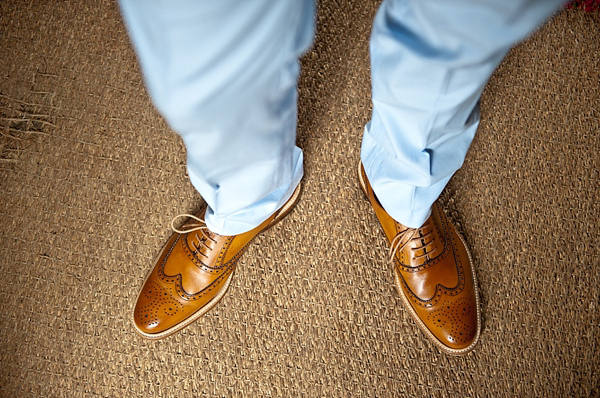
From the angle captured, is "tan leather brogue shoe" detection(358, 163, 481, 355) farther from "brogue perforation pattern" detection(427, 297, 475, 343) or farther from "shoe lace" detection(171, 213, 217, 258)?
"shoe lace" detection(171, 213, 217, 258)

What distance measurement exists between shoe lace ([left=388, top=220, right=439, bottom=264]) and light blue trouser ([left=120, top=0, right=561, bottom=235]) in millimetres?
64

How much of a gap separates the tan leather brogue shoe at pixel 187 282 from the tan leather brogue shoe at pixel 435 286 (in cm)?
21

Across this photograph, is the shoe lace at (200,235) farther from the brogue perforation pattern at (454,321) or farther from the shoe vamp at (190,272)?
the brogue perforation pattern at (454,321)

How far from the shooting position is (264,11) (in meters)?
0.29

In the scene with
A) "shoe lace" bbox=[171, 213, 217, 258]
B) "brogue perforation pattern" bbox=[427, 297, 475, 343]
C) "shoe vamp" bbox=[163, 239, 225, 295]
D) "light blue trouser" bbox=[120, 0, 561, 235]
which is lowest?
"brogue perforation pattern" bbox=[427, 297, 475, 343]

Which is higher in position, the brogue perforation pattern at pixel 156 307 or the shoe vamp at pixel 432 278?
the shoe vamp at pixel 432 278

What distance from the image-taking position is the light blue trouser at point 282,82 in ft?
0.97

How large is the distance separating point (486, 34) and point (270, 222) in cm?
43

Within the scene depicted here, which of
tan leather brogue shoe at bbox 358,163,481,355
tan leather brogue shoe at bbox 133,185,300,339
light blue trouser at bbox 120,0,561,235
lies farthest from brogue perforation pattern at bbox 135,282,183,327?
tan leather brogue shoe at bbox 358,163,481,355

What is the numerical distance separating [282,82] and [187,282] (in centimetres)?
40

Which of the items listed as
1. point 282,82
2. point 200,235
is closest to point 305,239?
point 200,235

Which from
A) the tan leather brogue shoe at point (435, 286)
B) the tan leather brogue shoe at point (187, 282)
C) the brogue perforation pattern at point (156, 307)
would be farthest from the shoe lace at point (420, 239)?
the brogue perforation pattern at point (156, 307)

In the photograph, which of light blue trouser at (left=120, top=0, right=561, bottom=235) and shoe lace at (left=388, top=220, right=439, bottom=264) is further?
shoe lace at (left=388, top=220, right=439, bottom=264)

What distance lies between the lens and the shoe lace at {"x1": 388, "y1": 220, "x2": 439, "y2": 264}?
65 cm
